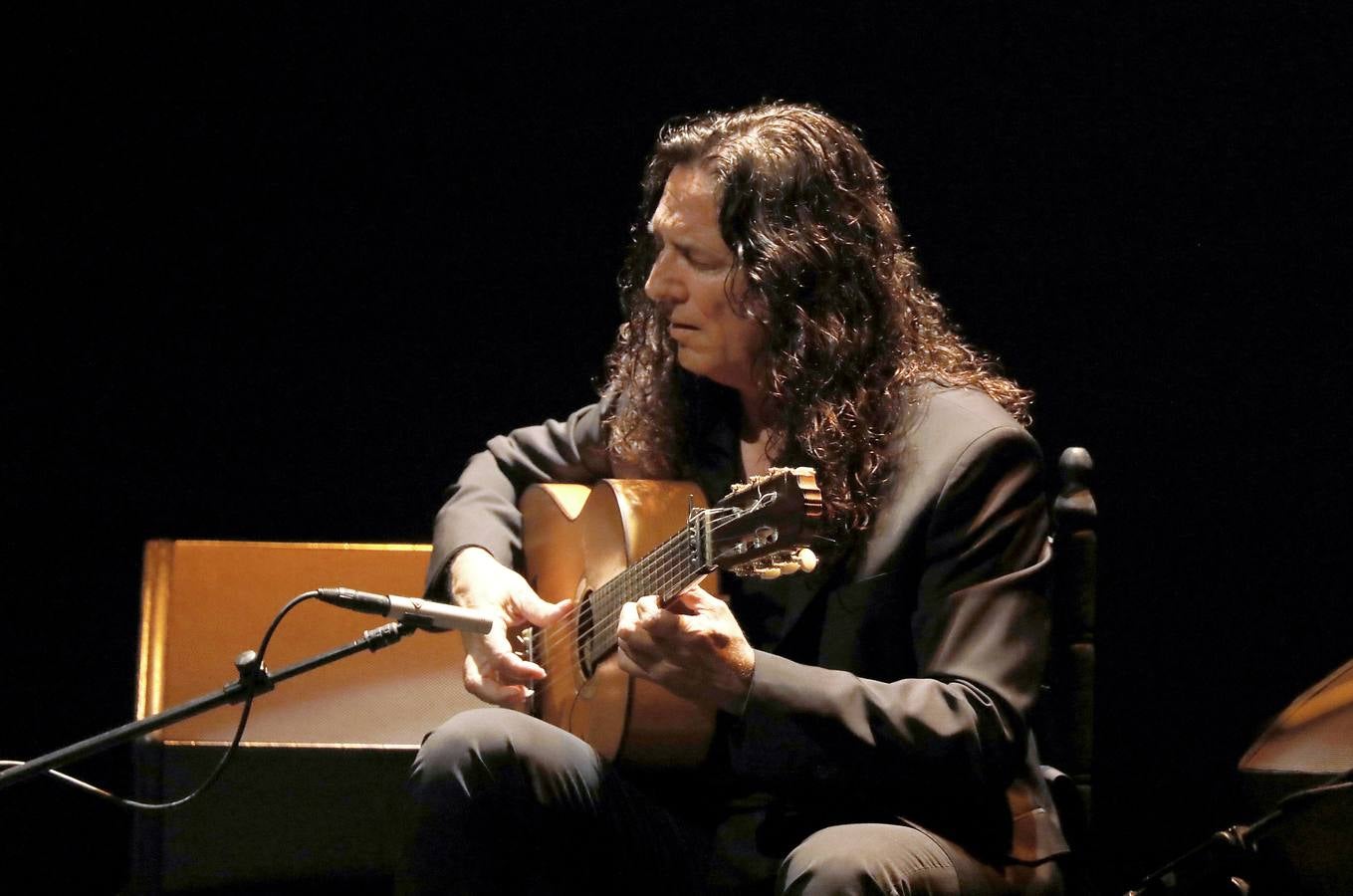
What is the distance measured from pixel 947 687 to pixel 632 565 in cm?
54

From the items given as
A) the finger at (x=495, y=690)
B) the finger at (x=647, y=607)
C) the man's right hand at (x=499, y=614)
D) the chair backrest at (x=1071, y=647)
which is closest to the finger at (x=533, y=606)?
the man's right hand at (x=499, y=614)

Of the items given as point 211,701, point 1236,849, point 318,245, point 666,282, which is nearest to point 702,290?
point 666,282

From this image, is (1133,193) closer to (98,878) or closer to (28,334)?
(28,334)

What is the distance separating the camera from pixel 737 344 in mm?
2459

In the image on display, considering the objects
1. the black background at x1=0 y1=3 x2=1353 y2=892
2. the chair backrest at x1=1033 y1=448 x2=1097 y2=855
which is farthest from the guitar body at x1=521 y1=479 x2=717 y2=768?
the black background at x1=0 y1=3 x2=1353 y2=892

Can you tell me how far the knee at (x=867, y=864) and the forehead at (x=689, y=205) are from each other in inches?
41.2

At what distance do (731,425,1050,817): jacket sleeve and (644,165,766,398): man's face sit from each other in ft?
1.63

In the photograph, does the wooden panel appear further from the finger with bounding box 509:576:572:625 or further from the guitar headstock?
the guitar headstock

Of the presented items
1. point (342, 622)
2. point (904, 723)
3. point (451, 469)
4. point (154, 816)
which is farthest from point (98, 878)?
point (904, 723)

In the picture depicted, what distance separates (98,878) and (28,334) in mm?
1266

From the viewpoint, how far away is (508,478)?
2.90 m

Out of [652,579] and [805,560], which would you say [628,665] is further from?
[805,560]

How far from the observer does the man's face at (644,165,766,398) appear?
96.5 inches

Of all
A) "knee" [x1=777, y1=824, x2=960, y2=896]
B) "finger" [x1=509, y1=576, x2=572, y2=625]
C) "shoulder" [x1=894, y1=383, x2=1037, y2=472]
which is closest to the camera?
"knee" [x1=777, y1=824, x2=960, y2=896]
